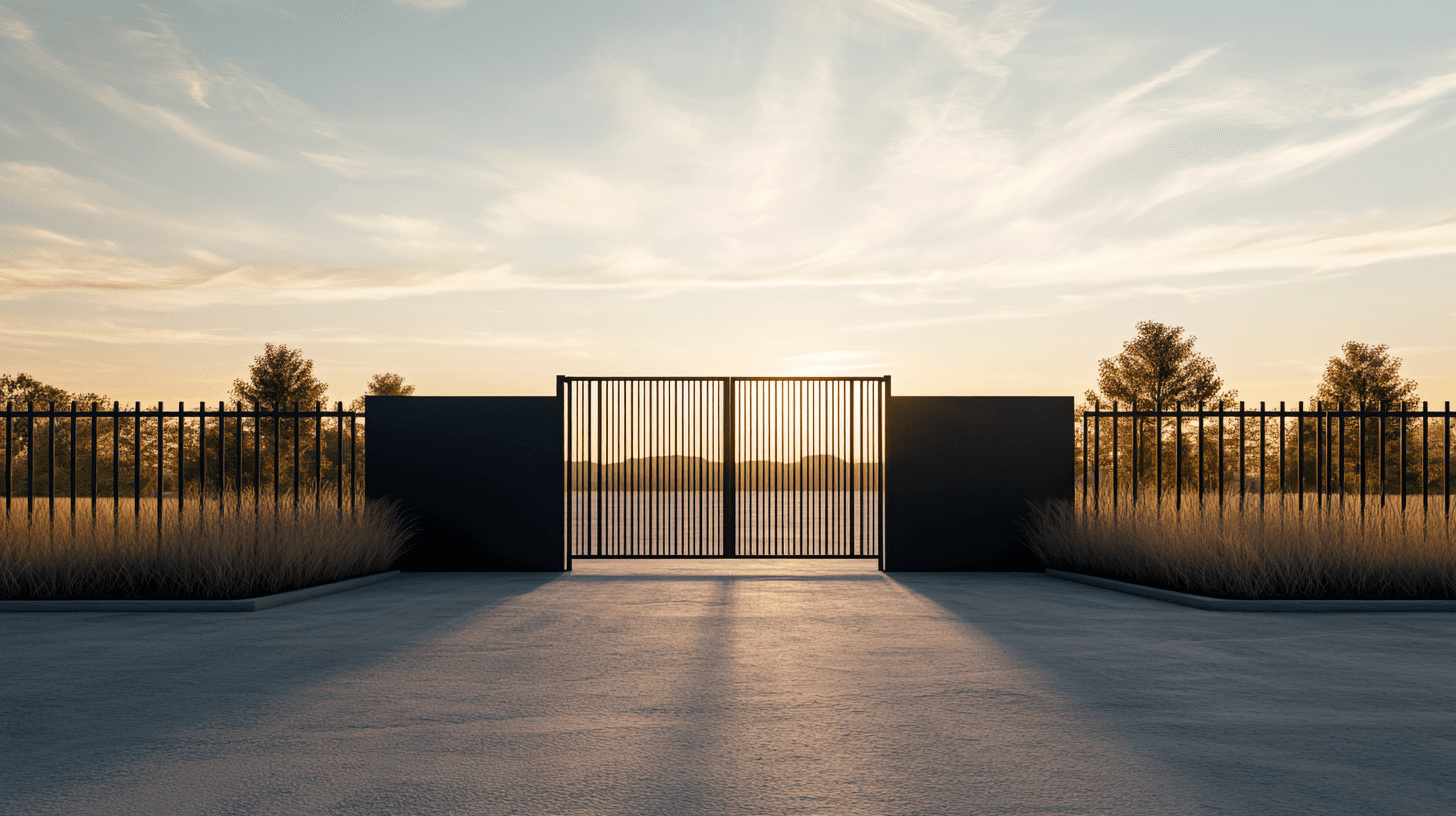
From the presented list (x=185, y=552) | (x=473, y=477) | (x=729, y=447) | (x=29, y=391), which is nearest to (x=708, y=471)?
(x=729, y=447)

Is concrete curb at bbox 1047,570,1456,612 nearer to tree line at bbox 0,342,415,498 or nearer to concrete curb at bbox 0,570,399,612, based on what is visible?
concrete curb at bbox 0,570,399,612

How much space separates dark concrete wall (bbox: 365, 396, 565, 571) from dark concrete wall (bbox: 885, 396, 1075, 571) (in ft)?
18.6

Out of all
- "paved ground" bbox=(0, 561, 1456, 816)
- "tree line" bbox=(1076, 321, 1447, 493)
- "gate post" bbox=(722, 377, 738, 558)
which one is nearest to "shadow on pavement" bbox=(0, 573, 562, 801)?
"paved ground" bbox=(0, 561, 1456, 816)

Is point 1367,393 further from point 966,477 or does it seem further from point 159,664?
point 159,664

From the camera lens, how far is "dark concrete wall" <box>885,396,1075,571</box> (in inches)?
572

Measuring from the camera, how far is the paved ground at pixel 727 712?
168 inches

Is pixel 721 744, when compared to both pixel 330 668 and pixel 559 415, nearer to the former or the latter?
pixel 330 668

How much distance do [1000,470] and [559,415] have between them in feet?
24.4

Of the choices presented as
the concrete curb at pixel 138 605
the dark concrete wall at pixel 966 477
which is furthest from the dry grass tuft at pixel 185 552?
the dark concrete wall at pixel 966 477

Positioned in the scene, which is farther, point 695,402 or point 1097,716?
point 695,402

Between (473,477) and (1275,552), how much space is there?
11.7 metres

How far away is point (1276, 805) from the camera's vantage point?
13.6 ft

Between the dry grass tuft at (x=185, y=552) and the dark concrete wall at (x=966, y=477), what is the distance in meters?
8.40

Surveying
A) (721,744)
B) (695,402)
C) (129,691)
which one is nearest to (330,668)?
(129,691)
